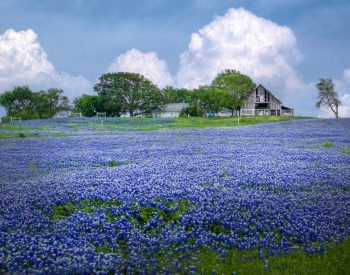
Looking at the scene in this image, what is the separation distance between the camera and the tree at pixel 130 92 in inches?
4006

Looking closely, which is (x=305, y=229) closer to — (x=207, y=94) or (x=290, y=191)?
(x=290, y=191)

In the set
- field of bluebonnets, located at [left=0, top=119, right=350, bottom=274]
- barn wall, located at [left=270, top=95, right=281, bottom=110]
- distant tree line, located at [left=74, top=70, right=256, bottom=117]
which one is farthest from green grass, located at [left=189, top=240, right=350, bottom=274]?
barn wall, located at [left=270, top=95, right=281, bottom=110]

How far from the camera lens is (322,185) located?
1059 cm

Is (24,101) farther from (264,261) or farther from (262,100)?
(264,261)

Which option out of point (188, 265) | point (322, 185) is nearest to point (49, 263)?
point (188, 265)

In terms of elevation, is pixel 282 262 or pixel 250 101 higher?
pixel 250 101

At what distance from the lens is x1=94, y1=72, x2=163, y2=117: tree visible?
102 meters

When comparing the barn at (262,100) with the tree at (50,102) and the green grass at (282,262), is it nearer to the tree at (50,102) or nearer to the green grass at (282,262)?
the tree at (50,102)

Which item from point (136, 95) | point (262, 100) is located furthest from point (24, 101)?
point (262, 100)

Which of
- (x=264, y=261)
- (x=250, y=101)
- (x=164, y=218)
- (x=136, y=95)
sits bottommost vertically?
(x=264, y=261)

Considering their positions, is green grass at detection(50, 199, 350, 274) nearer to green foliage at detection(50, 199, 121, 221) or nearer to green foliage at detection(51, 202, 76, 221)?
green foliage at detection(50, 199, 121, 221)

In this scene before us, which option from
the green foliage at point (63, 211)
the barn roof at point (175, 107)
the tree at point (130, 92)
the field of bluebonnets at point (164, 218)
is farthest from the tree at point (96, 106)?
the green foliage at point (63, 211)

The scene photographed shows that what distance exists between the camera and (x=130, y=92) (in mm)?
103250

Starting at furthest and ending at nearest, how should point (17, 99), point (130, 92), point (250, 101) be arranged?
point (17, 99) < point (130, 92) < point (250, 101)
